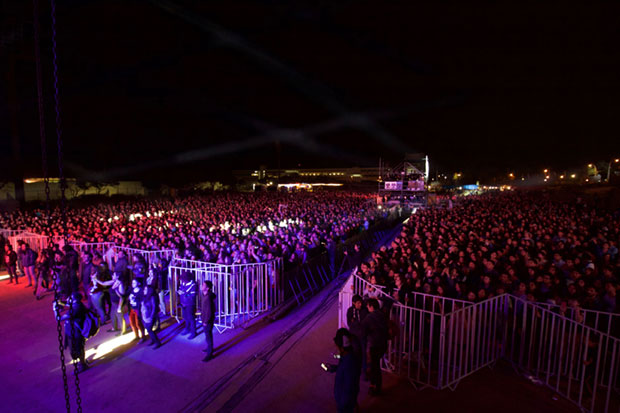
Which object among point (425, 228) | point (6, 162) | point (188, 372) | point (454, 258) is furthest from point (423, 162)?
point (6, 162)

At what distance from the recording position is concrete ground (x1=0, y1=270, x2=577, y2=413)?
4.70m

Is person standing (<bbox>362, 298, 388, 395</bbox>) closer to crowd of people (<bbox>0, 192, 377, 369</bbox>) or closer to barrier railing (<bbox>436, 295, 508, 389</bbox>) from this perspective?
barrier railing (<bbox>436, 295, 508, 389</bbox>)

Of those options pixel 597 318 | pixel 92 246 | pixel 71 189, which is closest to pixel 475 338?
pixel 597 318

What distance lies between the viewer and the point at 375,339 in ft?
15.4

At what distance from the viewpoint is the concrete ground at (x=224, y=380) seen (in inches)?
185

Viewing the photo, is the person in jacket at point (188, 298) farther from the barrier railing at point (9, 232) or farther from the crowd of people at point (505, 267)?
the barrier railing at point (9, 232)

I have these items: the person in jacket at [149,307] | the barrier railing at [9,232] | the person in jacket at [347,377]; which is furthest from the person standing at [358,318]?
the barrier railing at [9,232]

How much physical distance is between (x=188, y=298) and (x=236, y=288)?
4.53 ft

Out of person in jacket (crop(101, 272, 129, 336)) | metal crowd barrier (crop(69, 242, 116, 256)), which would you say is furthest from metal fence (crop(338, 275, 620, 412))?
metal crowd barrier (crop(69, 242, 116, 256))

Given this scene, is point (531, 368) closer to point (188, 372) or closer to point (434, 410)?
point (434, 410)

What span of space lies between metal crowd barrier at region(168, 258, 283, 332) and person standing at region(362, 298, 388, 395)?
3.57 meters

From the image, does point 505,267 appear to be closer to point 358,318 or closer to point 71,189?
point 358,318

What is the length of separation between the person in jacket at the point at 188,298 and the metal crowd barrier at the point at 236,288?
2.29ft

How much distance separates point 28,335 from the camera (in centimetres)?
696
